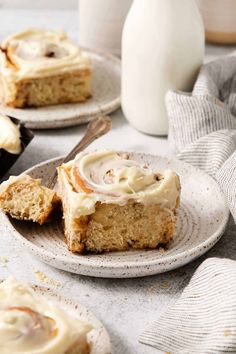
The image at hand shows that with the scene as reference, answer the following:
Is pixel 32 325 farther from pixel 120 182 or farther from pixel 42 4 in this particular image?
pixel 42 4

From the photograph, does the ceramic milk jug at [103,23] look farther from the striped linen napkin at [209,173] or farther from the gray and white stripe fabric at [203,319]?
the gray and white stripe fabric at [203,319]

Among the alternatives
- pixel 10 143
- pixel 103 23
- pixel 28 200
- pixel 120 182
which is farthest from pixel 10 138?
pixel 103 23

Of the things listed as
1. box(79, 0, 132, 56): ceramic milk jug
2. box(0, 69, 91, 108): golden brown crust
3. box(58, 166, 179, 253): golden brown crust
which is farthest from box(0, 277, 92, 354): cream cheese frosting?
box(79, 0, 132, 56): ceramic milk jug

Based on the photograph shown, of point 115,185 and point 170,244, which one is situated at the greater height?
point 115,185

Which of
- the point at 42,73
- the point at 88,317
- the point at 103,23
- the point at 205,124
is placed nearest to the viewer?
the point at 88,317

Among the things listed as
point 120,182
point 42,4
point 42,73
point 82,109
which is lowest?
point 42,4

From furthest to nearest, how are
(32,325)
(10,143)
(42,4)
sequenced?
(42,4) < (10,143) < (32,325)

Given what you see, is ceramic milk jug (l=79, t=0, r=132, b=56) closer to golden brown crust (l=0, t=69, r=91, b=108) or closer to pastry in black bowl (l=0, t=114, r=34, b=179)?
golden brown crust (l=0, t=69, r=91, b=108)
